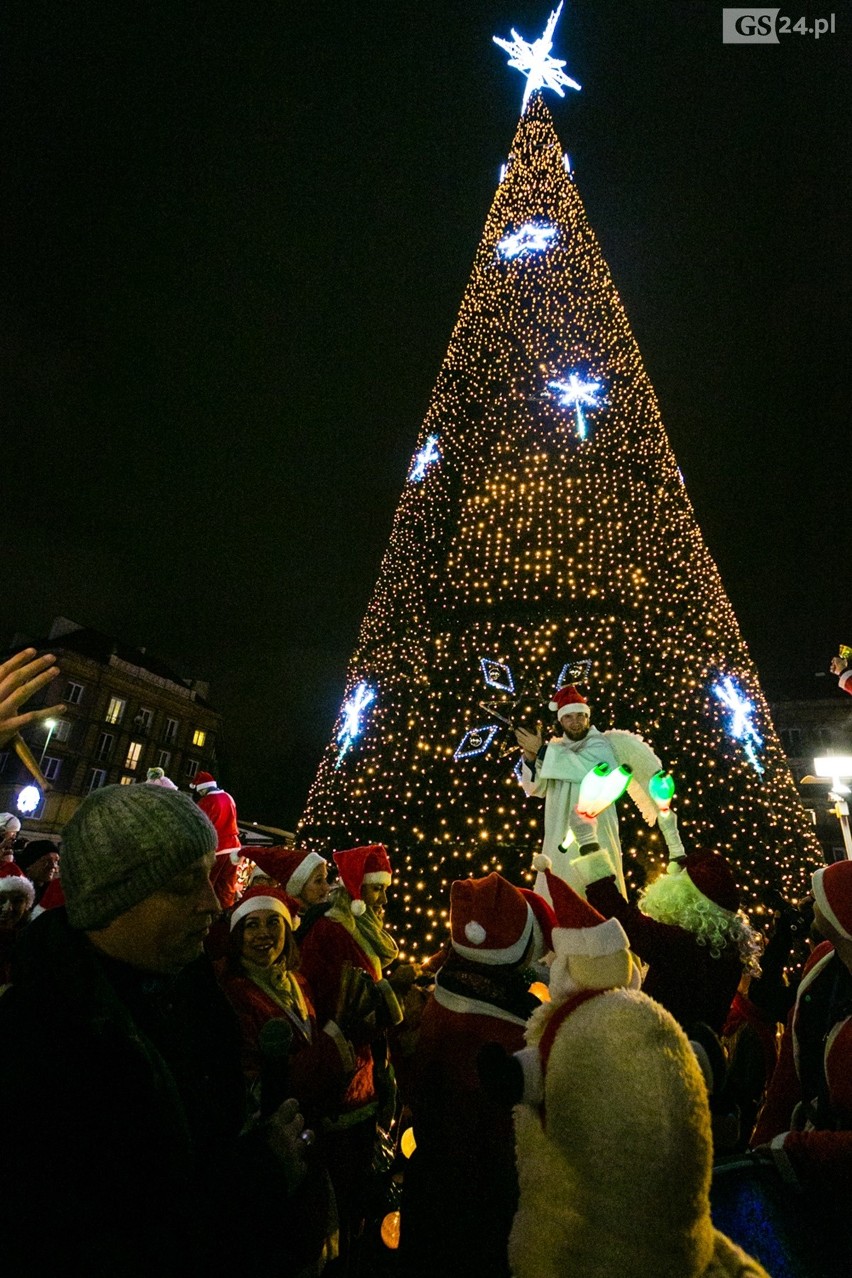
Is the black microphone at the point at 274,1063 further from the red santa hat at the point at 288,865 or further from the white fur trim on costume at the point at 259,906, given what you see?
the red santa hat at the point at 288,865

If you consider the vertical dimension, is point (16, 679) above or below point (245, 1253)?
above

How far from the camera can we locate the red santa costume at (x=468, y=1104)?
6.83 feet

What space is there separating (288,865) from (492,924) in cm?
241

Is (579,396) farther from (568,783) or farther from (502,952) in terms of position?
(502,952)

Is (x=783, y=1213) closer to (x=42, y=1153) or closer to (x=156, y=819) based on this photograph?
(x=42, y=1153)

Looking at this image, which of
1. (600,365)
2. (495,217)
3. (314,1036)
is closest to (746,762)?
(600,365)

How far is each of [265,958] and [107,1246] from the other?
6.69 ft

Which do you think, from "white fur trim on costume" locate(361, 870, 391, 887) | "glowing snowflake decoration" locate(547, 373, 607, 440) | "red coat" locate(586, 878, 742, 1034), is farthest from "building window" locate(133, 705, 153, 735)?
"red coat" locate(586, 878, 742, 1034)

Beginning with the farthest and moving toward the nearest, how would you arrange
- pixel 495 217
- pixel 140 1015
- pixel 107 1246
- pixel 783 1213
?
pixel 495 217 → pixel 783 1213 → pixel 140 1015 → pixel 107 1246

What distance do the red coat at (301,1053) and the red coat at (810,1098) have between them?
5.87ft

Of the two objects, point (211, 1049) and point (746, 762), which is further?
point (746, 762)

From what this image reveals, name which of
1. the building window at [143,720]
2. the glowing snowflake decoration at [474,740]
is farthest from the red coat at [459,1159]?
the building window at [143,720]

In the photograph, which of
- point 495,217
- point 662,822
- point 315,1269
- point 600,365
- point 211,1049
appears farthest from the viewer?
point 495,217

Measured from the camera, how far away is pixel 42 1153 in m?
1.00
